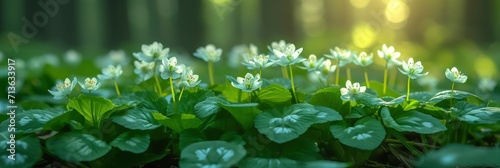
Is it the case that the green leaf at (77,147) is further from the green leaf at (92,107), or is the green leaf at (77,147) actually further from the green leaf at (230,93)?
the green leaf at (230,93)

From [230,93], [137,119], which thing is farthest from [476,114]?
[137,119]

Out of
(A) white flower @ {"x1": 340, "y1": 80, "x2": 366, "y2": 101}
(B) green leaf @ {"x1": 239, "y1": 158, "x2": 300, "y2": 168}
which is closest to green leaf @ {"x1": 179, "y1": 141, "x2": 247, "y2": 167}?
(B) green leaf @ {"x1": 239, "y1": 158, "x2": 300, "y2": 168}

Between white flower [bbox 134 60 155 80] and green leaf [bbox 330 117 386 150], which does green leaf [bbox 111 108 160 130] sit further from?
green leaf [bbox 330 117 386 150]

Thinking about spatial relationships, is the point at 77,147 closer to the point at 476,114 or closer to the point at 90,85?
the point at 90,85

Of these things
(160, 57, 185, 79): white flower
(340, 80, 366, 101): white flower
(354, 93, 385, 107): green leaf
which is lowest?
(354, 93, 385, 107): green leaf

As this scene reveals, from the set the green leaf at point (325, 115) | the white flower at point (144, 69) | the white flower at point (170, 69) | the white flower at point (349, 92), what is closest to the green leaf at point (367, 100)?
the white flower at point (349, 92)

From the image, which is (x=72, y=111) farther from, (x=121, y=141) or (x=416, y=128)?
(x=416, y=128)
